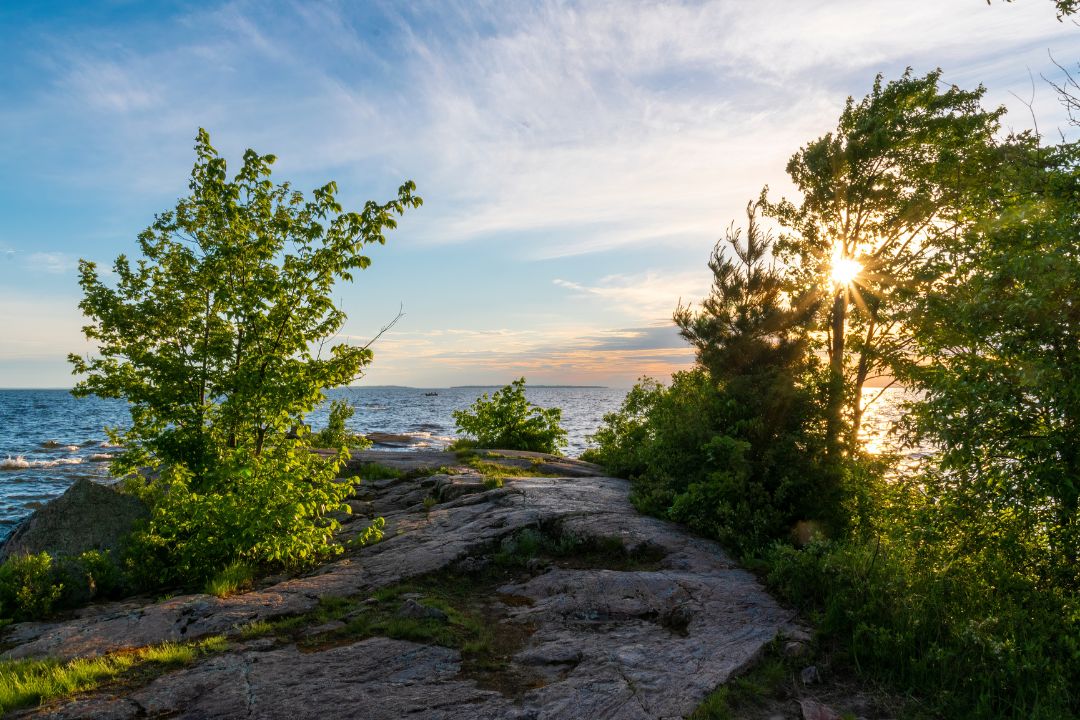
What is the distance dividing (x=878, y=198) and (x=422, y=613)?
19.2 meters

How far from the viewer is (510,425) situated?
1023 inches

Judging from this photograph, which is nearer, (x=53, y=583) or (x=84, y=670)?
(x=84, y=670)

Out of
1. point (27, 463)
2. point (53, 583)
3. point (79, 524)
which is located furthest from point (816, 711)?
point (27, 463)

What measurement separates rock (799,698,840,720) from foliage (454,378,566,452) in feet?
65.0

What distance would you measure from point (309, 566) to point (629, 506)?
22.2 ft

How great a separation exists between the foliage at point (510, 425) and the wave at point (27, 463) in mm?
24901

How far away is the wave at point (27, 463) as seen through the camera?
30842 millimetres

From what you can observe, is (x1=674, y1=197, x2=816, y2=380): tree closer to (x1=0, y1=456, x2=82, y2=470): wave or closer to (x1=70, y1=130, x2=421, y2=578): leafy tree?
(x1=70, y1=130, x2=421, y2=578): leafy tree

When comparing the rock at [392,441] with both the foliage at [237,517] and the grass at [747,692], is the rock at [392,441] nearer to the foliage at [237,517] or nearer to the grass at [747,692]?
the foliage at [237,517]

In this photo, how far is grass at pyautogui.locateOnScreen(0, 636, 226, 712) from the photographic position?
6008 mm

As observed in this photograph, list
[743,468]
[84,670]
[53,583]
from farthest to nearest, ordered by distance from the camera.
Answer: [743,468], [53,583], [84,670]

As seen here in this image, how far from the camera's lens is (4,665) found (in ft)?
22.3

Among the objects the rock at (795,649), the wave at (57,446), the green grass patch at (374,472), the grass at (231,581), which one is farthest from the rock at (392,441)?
the rock at (795,649)

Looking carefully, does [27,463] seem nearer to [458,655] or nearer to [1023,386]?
[458,655]
